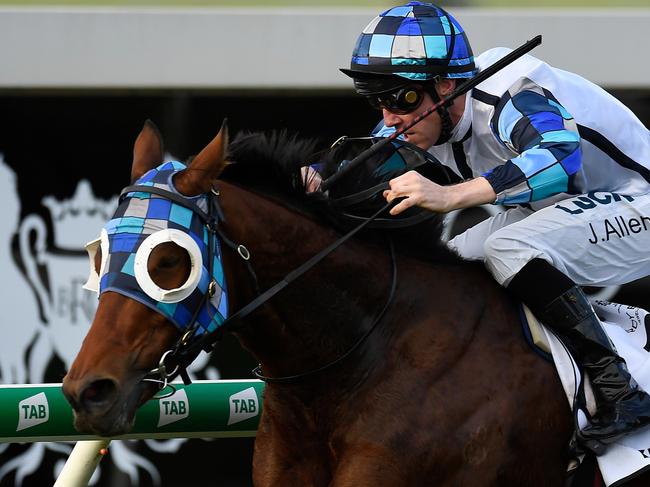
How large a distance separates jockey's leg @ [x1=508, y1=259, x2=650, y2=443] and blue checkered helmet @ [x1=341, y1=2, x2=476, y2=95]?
61 cm

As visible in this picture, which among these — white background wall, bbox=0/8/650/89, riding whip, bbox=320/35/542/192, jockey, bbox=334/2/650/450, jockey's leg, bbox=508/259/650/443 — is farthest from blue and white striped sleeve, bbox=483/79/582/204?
white background wall, bbox=0/8/650/89

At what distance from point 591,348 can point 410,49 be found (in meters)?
0.95

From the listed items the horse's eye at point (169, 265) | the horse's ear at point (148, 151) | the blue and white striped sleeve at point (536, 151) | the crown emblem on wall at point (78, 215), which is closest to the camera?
the horse's eye at point (169, 265)

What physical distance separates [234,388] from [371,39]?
1235 mm

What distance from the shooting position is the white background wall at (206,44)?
19.8ft

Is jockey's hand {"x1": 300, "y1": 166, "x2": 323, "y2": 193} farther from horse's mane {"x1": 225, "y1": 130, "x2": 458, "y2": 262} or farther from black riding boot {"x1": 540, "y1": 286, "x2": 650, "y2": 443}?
black riding boot {"x1": 540, "y1": 286, "x2": 650, "y2": 443}

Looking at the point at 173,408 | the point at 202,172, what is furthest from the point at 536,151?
the point at 173,408

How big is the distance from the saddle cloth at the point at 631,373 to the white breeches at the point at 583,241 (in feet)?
0.49

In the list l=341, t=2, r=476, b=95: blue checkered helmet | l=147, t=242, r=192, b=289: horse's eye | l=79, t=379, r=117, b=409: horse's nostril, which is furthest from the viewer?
l=341, t=2, r=476, b=95: blue checkered helmet

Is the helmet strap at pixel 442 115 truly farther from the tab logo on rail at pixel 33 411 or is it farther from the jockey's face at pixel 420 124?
the tab logo on rail at pixel 33 411

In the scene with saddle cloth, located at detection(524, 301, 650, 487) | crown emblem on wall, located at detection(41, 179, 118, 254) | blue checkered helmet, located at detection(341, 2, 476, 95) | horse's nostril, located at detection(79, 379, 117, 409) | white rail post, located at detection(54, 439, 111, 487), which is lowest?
crown emblem on wall, located at detection(41, 179, 118, 254)

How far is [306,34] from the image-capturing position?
605cm

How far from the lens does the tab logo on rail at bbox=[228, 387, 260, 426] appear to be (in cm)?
373

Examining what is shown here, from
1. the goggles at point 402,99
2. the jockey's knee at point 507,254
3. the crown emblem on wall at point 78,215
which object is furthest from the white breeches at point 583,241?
the crown emblem on wall at point 78,215
